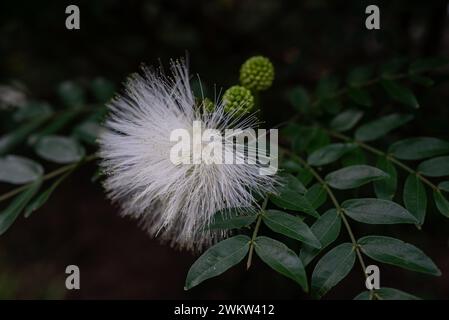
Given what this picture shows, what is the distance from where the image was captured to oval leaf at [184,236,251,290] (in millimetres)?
1234

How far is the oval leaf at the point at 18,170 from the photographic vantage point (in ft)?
6.18

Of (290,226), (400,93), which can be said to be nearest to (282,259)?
(290,226)

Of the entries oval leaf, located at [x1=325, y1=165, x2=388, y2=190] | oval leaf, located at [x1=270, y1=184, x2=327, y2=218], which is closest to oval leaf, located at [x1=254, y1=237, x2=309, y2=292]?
oval leaf, located at [x1=270, y1=184, x2=327, y2=218]

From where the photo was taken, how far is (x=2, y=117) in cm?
272

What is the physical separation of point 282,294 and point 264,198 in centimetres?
115

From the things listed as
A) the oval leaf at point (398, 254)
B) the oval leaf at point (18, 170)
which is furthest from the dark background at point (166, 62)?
the oval leaf at point (18, 170)

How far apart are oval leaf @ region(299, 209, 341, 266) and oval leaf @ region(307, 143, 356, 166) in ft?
0.82

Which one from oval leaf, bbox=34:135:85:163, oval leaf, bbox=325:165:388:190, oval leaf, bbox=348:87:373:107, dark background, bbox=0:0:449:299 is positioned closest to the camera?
oval leaf, bbox=325:165:388:190

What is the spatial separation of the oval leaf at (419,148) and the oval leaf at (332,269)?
476mm

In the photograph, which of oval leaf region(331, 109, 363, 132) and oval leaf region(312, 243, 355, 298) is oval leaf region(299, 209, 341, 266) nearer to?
oval leaf region(312, 243, 355, 298)

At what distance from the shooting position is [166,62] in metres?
2.85

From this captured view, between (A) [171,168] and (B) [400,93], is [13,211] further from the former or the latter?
(B) [400,93]
